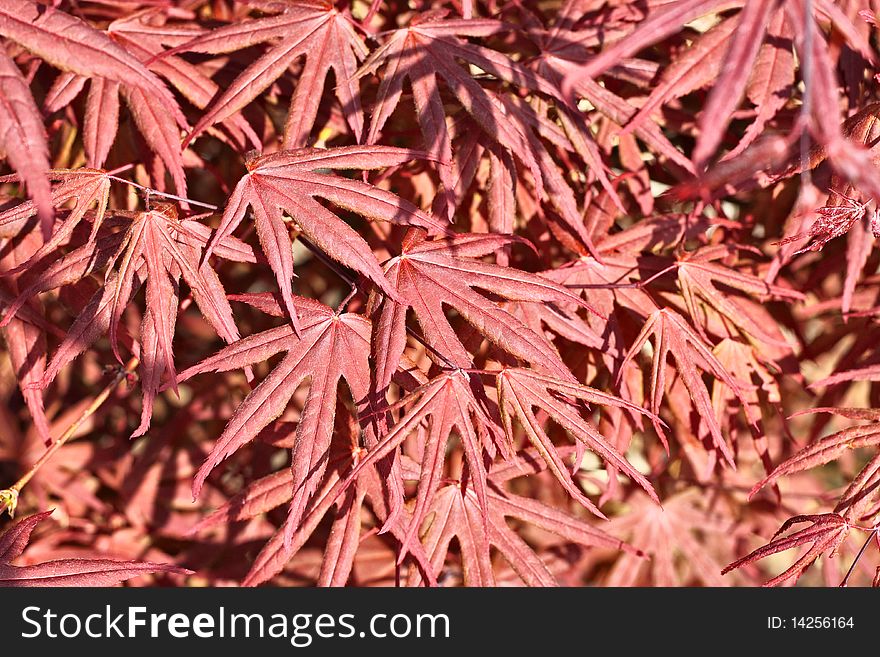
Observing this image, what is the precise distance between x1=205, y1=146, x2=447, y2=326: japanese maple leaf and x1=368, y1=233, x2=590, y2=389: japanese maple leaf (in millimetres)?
74

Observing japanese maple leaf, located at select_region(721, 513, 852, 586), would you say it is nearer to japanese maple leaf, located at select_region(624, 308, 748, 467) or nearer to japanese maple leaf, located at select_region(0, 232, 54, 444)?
japanese maple leaf, located at select_region(624, 308, 748, 467)

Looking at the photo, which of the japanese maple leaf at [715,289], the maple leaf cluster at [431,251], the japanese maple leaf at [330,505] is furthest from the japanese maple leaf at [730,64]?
the japanese maple leaf at [330,505]

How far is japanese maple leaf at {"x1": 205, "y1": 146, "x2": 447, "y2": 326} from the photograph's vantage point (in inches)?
47.3

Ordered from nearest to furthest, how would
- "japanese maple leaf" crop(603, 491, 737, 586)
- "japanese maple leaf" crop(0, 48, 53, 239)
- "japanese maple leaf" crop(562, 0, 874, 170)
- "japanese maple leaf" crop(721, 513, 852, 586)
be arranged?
"japanese maple leaf" crop(562, 0, 874, 170) < "japanese maple leaf" crop(0, 48, 53, 239) < "japanese maple leaf" crop(721, 513, 852, 586) < "japanese maple leaf" crop(603, 491, 737, 586)

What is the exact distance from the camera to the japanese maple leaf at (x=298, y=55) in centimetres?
137

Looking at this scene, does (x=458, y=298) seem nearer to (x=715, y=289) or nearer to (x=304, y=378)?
(x=304, y=378)

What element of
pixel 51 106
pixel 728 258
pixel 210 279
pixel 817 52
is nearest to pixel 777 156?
pixel 817 52

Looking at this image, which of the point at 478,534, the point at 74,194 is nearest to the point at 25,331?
the point at 74,194

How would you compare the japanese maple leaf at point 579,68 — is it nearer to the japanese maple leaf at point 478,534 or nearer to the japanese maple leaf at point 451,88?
the japanese maple leaf at point 451,88

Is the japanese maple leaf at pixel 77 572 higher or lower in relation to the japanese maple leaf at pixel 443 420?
lower

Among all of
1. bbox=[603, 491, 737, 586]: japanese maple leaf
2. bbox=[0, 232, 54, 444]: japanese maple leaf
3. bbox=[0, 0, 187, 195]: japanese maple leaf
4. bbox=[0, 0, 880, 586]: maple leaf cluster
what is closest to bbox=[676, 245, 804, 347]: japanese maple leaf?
bbox=[0, 0, 880, 586]: maple leaf cluster

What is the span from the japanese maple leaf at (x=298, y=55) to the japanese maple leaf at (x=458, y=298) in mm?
276
